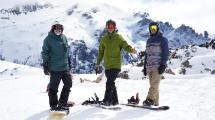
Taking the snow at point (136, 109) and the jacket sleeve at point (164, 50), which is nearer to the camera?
the snow at point (136, 109)

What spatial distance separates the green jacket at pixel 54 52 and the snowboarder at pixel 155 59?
2.78 meters

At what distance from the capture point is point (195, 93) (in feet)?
63.8

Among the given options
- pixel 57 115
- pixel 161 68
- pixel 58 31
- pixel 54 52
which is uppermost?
pixel 58 31

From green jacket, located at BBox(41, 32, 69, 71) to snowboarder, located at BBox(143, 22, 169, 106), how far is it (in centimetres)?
278

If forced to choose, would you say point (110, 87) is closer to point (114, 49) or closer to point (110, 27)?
point (114, 49)

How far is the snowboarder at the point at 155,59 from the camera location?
15.1 meters

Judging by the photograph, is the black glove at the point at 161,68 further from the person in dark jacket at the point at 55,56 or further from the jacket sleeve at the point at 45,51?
the jacket sleeve at the point at 45,51

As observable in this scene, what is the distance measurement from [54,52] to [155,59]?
3.19 metres

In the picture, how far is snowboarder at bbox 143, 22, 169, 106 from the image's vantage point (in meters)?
15.1

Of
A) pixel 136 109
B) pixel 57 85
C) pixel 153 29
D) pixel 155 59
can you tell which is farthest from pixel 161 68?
pixel 57 85

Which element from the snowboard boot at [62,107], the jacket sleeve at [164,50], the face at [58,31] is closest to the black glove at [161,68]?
the jacket sleeve at [164,50]

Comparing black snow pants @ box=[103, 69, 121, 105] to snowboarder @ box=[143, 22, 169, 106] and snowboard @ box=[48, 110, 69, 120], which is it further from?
snowboard @ box=[48, 110, 69, 120]

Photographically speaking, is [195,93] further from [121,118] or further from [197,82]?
[121,118]

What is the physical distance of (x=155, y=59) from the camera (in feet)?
49.9
